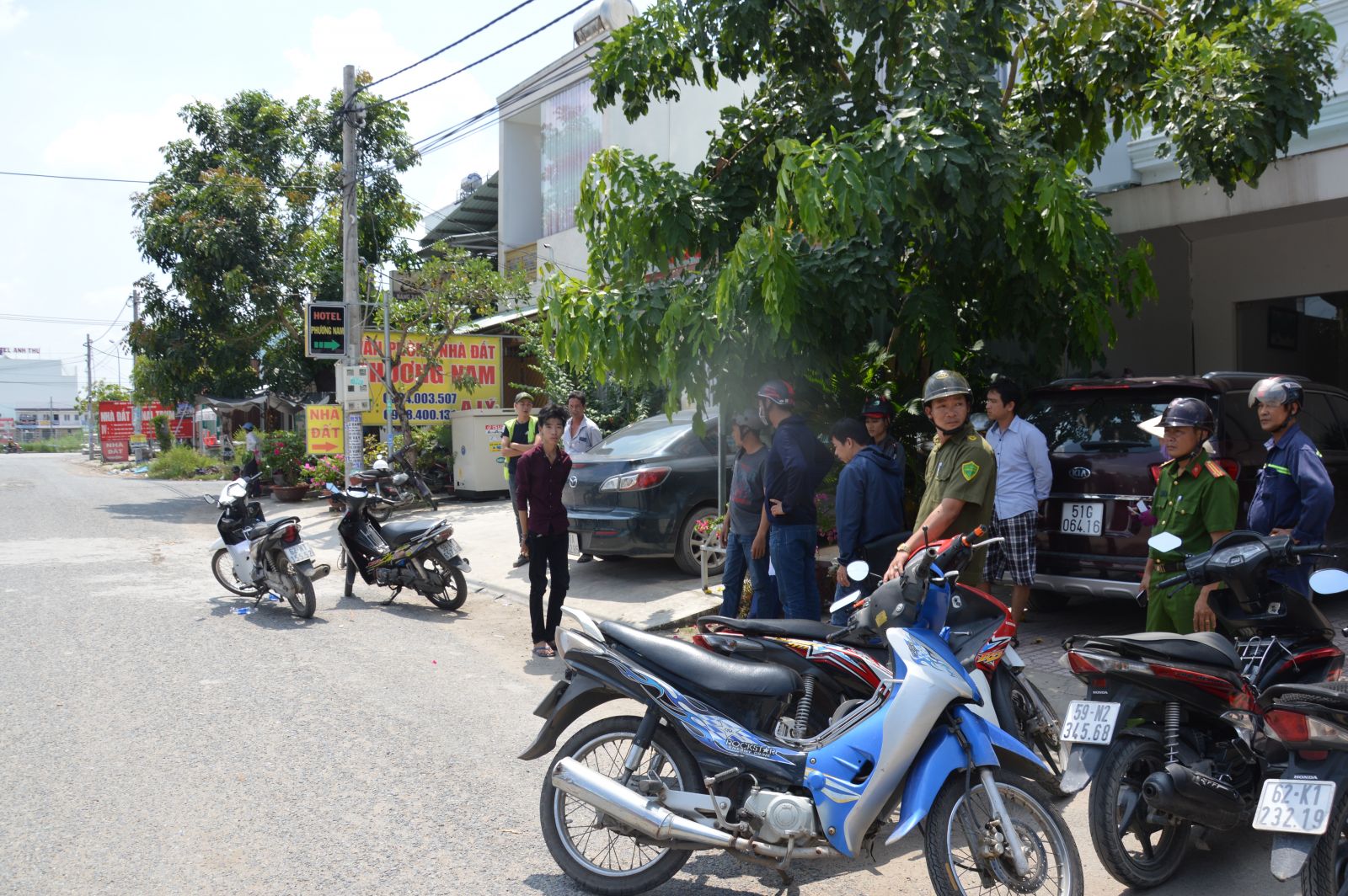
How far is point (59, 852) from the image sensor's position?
167 inches

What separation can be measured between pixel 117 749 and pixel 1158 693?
504 centimetres

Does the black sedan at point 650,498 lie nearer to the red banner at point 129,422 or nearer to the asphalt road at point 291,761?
the asphalt road at point 291,761

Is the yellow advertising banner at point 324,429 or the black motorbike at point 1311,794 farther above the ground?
the yellow advertising banner at point 324,429

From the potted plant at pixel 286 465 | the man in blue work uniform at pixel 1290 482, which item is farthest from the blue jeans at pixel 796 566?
the potted plant at pixel 286 465

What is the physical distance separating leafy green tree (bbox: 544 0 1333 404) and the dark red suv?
3.01 feet

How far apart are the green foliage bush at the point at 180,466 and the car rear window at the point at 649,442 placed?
24.2 metres

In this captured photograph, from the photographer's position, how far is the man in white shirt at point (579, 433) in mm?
10953

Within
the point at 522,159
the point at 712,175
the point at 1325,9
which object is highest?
the point at 522,159

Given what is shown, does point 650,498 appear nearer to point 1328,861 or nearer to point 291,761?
point 291,761

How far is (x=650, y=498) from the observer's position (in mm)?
9609

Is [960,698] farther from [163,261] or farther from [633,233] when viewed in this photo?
[163,261]

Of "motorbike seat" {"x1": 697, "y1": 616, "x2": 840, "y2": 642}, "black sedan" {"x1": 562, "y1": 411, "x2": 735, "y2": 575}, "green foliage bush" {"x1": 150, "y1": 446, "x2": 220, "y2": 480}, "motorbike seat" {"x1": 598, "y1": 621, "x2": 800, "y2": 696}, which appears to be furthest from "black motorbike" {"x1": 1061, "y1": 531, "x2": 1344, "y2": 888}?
"green foliage bush" {"x1": 150, "y1": 446, "x2": 220, "y2": 480}

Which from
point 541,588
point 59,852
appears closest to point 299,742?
point 59,852

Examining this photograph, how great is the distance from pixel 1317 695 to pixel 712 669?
6.51 ft
